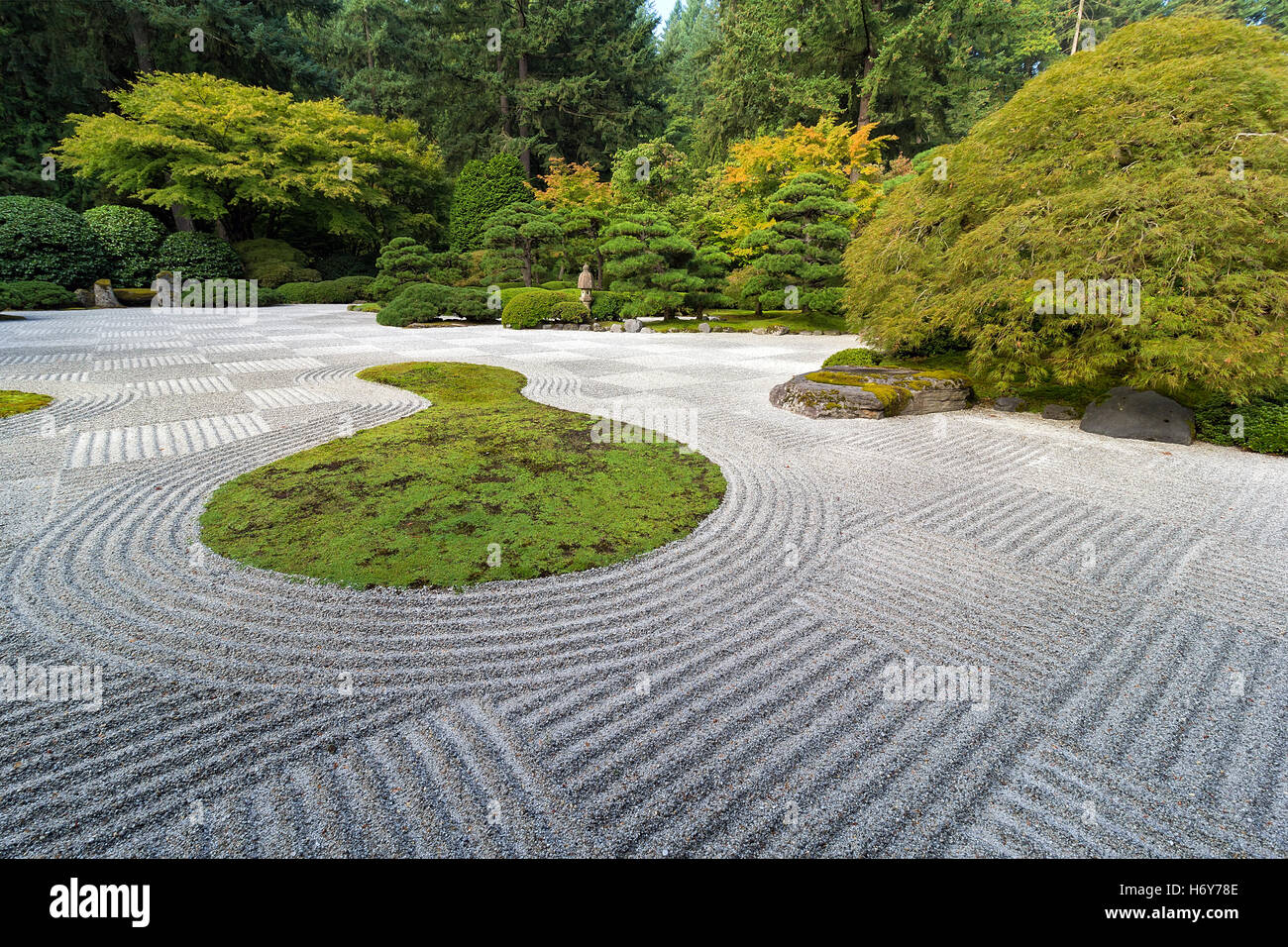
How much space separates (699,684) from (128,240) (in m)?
24.2

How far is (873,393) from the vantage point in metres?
Answer: 5.93

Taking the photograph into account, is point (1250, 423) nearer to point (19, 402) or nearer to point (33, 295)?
point (19, 402)

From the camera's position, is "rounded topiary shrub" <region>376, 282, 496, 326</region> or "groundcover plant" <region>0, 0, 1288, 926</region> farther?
"rounded topiary shrub" <region>376, 282, 496, 326</region>

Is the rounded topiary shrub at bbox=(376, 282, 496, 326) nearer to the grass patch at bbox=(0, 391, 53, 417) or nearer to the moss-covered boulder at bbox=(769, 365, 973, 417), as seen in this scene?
the grass patch at bbox=(0, 391, 53, 417)

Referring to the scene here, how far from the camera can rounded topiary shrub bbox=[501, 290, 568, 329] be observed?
47.5ft

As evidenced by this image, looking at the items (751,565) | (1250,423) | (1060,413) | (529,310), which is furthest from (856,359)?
(529,310)

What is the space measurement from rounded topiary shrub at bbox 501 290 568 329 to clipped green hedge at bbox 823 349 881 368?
8704 mm

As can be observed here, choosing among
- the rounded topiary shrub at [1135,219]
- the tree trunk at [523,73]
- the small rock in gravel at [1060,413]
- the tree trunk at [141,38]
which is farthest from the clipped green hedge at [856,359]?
the tree trunk at [141,38]

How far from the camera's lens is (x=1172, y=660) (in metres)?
2.23

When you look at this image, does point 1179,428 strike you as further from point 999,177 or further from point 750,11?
point 750,11

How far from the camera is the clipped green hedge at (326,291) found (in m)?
19.8

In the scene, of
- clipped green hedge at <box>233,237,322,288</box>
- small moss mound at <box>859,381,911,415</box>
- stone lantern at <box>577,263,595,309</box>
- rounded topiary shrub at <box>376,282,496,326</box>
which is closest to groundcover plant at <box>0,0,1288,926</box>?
small moss mound at <box>859,381,911,415</box>

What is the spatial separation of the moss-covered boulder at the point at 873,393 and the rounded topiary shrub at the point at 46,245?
21.2m
